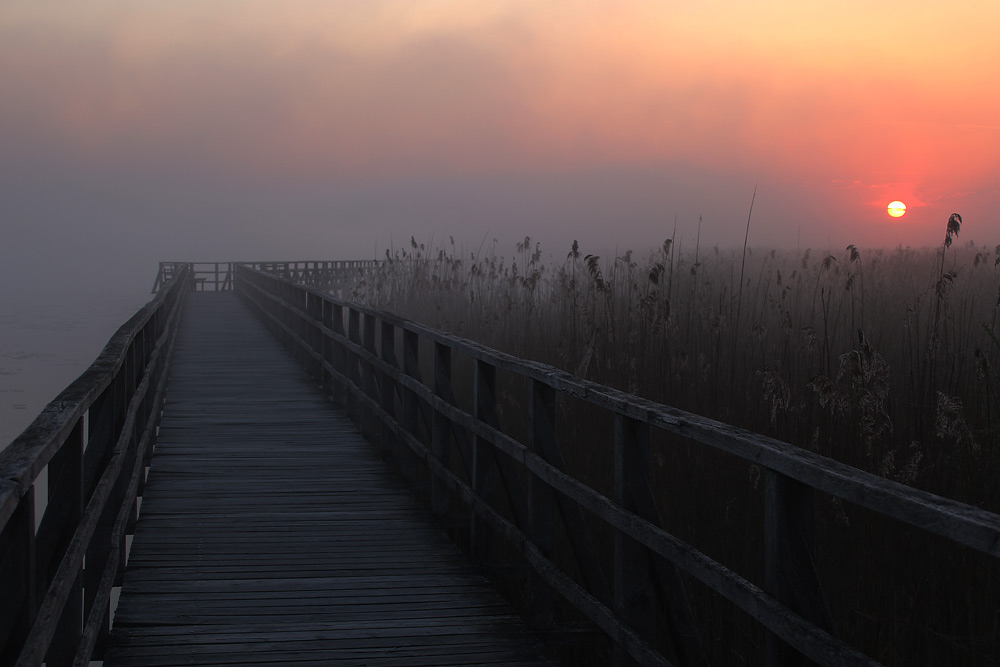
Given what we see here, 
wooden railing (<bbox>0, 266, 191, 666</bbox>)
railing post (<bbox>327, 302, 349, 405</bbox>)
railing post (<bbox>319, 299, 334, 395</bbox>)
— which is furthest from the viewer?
railing post (<bbox>319, 299, 334, 395</bbox>)

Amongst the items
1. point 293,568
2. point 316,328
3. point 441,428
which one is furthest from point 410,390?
point 316,328

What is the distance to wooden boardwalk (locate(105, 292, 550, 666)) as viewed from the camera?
4211mm

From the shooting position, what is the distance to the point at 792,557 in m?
2.40

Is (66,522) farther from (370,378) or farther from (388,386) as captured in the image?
(370,378)

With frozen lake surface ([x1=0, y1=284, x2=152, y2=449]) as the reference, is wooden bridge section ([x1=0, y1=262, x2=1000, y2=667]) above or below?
above

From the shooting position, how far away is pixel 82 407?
3.40 metres

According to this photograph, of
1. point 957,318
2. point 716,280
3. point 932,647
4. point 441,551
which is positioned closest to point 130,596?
point 441,551

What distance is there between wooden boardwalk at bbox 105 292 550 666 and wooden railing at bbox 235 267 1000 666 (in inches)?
13.7

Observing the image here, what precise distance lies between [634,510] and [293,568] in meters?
2.65

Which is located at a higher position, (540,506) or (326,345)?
(326,345)

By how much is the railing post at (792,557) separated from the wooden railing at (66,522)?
5.83 feet

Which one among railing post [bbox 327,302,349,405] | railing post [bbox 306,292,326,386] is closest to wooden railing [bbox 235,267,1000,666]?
railing post [bbox 327,302,349,405]

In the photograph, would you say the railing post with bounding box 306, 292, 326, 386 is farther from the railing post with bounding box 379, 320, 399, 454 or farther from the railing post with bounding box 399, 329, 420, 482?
the railing post with bounding box 399, 329, 420, 482

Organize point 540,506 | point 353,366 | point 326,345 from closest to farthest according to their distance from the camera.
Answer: point 540,506 → point 353,366 → point 326,345
